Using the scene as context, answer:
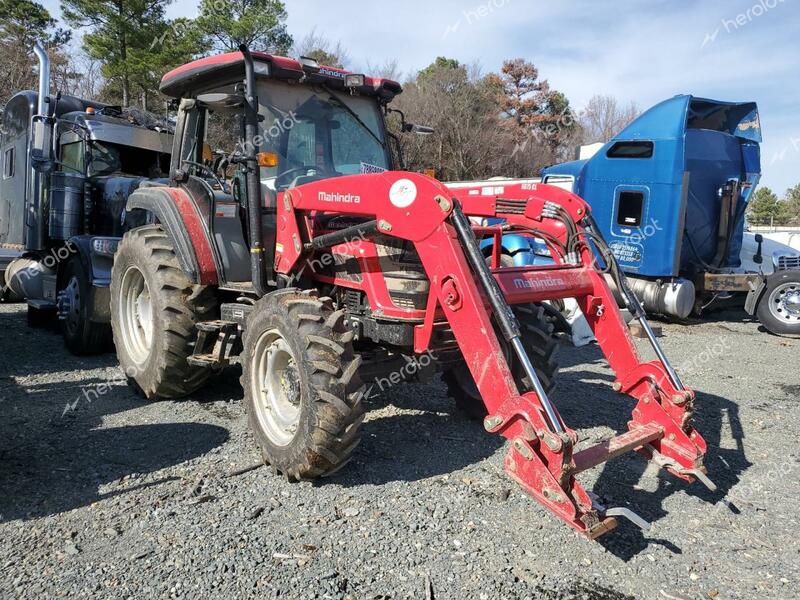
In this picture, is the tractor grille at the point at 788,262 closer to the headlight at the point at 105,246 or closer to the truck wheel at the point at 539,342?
the truck wheel at the point at 539,342

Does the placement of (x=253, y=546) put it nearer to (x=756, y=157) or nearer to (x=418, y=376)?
(x=418, y=376)

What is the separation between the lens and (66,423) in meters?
4.52

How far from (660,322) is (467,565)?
8.15m

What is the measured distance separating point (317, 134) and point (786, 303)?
25.3ft

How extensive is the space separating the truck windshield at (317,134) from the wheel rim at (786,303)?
6.97 meters

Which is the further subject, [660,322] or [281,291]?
[660,322]

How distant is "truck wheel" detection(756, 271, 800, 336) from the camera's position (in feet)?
29.0

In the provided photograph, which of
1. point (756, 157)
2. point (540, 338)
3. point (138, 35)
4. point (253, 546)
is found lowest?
point (253, 546)

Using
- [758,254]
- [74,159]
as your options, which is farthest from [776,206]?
[74,159]

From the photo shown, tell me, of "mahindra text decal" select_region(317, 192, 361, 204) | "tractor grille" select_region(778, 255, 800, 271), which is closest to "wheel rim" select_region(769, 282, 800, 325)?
"tractor grille" select_region(778, 255, 800, 271)

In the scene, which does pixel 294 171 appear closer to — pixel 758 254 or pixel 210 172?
pixel 210 172

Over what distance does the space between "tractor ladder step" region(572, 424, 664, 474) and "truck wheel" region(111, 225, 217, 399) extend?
2.96 meters

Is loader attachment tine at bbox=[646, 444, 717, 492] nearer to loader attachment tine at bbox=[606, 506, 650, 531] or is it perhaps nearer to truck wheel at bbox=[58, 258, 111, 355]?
loader attachment tine at bbox=[606, 506, 650, 531]

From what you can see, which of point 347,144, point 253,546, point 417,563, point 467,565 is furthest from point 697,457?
point 347,144
